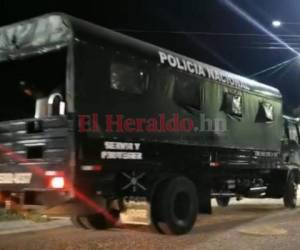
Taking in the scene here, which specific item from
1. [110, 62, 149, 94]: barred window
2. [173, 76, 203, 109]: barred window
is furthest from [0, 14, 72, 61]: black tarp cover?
[173, 76, 203, 109]: barred window

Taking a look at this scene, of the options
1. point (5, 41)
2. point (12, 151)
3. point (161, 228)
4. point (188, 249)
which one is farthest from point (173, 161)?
point (5, 41)

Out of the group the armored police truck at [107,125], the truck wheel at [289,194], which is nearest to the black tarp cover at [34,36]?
the armored police truck at [107,125]

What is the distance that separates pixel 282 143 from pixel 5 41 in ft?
26.5

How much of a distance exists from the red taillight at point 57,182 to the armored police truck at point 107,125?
0.7 inches

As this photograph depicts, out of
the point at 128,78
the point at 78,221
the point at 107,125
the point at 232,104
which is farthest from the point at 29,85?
the point at 232,104

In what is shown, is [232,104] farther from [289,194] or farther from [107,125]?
[107,125]

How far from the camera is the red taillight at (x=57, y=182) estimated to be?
823 cm

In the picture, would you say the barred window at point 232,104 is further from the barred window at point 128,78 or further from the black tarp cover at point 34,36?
the black tarp cover at point 34,36

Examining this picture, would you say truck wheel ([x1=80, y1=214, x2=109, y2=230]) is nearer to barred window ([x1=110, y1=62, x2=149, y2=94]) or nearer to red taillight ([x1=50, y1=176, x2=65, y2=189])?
red taillight ([x1=50, y1=176, x2=65, y2=189])

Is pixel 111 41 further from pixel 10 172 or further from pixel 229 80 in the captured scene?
pixel 229 80

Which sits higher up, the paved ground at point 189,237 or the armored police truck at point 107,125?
the armored police truck at point 107,125

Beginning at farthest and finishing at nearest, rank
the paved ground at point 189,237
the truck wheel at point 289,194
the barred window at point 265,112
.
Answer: the truck wheel at point 289,194 → the barred window at point 265,112 → the paved ground at point 189,237

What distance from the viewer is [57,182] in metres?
8.28

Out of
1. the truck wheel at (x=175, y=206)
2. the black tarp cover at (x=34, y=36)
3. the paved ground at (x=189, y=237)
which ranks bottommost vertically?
the paved ground at (x=189, y=237)
